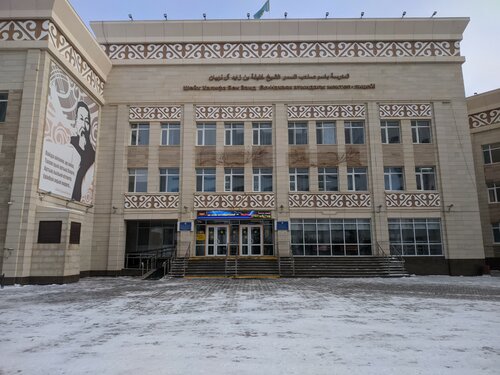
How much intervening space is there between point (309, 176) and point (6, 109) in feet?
54.9

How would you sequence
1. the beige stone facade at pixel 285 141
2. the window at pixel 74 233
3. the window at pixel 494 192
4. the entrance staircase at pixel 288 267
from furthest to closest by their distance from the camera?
the window at pixel 494 192, the beige stone facade at pixel 285 141, the entrance staircase at pixel 288 267, the window at pixel 74 233

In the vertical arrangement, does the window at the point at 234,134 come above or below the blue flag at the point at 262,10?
below

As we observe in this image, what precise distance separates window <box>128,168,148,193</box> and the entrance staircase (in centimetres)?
525

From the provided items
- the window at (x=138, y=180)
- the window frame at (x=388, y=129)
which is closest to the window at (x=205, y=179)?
the window at (x=138, y=180)

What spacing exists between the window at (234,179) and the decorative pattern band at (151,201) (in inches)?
129

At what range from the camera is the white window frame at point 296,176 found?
2389cm

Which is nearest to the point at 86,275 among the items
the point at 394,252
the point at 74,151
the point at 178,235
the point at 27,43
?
the point at 178,235

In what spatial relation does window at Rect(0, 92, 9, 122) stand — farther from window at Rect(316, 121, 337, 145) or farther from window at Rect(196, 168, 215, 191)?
window at Rect(316, 121, 337, 145)

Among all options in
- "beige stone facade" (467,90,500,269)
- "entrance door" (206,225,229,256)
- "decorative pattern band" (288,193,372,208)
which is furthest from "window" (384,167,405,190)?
"entrance door" (206,225,229,256)

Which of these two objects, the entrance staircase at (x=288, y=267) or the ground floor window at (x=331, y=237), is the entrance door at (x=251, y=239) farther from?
the ground floor window at (x=331, y=237)

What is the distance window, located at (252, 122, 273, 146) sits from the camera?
24.4m

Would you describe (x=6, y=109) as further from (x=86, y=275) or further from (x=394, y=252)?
(x=394, y=252)

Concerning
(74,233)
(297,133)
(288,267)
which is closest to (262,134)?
(297,133)

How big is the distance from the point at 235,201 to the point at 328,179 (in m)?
6.14
